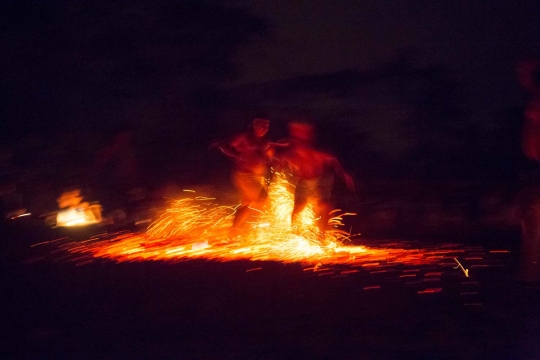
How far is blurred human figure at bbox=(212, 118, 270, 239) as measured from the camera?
8797mm

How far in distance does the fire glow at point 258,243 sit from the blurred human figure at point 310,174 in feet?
0.44

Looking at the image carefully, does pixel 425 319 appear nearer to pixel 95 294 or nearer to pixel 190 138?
pixel 95 294

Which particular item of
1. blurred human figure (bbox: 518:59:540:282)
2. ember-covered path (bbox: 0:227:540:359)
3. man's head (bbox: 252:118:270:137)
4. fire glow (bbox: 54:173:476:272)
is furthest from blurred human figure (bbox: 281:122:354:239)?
blurred human figure (bbox: 518:59:540:282)

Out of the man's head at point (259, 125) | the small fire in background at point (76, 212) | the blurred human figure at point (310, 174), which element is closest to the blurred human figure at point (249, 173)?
the man's head at point (259, 125)

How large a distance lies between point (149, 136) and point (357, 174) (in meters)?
4.64

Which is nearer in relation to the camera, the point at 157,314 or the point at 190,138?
the point at 157,314

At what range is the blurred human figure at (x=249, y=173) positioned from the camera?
8.80 meters

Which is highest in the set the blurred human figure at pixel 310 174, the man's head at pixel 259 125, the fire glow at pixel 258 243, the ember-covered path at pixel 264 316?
the man's head at pixel 259 125

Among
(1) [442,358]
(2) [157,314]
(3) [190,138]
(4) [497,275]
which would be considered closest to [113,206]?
(3) [190,138]

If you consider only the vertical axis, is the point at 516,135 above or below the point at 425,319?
above

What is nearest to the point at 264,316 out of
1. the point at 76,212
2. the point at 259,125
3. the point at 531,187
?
the point at 531,187

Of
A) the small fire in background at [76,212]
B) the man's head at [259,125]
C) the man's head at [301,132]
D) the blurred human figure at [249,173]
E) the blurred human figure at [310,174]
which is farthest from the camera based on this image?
the small fire in background at [76,212]

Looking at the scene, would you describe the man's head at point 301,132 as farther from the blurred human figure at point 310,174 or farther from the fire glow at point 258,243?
the fire glow at point 258,243

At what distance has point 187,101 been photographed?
14.2 m
